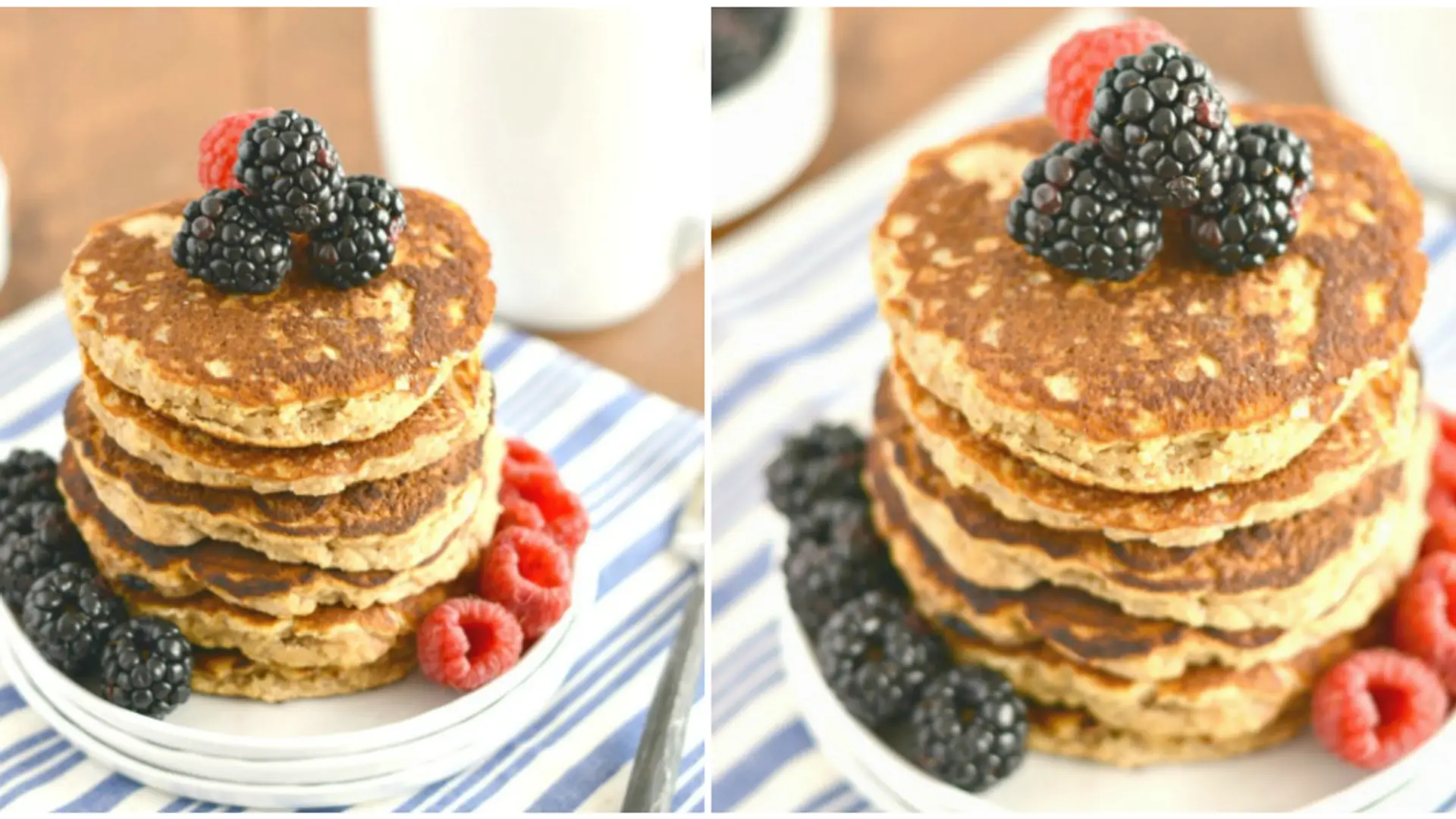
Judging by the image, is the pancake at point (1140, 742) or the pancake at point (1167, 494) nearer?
the pancake at point (1167, 494)

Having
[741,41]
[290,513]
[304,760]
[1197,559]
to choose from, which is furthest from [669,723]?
[741,41]

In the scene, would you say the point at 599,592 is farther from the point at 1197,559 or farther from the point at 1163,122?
the point at 1163,122

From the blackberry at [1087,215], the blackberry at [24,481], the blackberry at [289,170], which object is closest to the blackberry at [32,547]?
the blackberry at [24,481]

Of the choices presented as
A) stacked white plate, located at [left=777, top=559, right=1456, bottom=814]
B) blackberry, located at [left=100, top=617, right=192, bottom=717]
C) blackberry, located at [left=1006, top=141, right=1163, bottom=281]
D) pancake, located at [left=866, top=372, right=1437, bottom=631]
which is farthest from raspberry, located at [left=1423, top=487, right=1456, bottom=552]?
blackberry, located at [left=100, top=617, right=192, bottom=717]

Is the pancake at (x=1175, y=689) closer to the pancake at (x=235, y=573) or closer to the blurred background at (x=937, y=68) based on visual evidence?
the pancake at (x=235, y=573)

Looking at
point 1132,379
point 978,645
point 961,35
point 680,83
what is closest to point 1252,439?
point 1132,379

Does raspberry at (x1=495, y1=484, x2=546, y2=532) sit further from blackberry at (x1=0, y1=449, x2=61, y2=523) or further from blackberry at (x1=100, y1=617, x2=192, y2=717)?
blackberry at (x1=0, y1=449, x2=61, y2=523)
